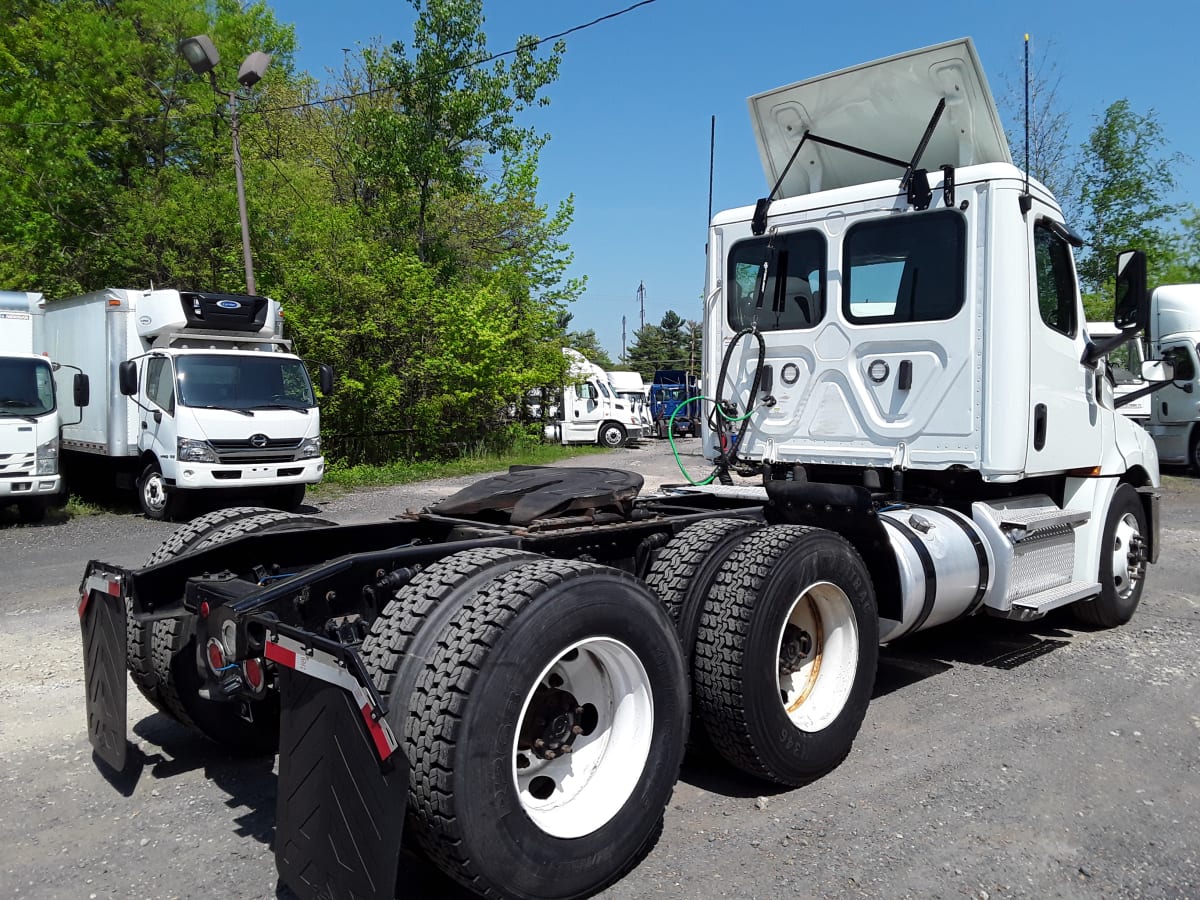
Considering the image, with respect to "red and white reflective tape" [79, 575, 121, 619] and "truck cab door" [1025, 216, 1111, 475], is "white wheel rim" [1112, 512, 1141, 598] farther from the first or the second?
"red and white reflective tape" [79, 575, 121, 619]

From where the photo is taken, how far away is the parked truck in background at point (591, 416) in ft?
98.1

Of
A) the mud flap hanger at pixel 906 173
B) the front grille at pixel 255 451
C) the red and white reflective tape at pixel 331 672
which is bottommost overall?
the red and white reflective tape at pixel 331 672

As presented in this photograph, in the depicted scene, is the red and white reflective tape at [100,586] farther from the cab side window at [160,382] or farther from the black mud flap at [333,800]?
the cab side window at [160,382]

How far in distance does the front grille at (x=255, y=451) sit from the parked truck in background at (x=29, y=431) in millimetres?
2040

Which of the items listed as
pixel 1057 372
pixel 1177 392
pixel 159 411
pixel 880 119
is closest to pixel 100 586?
pixel 880 119

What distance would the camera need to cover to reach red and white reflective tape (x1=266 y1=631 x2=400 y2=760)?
91.6 inches


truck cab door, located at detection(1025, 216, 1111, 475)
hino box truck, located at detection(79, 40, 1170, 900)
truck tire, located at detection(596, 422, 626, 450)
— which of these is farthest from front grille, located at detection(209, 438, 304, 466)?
truck tire, located at detection(596, 422, 626, 450)

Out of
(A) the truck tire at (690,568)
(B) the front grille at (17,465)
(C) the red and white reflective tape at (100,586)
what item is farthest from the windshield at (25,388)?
A: (A) the truck tire at (690,568)

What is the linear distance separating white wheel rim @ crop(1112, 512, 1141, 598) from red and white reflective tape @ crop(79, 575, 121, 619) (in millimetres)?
6095

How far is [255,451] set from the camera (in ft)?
41.5

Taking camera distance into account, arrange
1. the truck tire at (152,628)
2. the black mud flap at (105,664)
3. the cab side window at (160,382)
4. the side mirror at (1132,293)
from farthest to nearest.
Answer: the cab side window at (160,382)
the side mirror at (1132,293)
the truck tire at (152,628)
the black mud flap at (105,664)

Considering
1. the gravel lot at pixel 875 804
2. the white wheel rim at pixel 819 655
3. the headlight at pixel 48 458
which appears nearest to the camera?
the gravel lot at pixel 875 804

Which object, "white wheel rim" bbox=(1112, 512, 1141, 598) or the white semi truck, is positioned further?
the white semi truck

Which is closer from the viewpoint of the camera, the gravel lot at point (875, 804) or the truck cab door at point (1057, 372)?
the gravel lot at point (875, 804)
